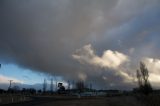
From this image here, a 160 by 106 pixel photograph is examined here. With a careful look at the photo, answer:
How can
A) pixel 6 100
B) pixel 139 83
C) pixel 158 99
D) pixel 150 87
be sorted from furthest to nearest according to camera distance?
1. pixel 139 83
2. pixel 150 87
3. pixel 6 100
4. pixel 158 99

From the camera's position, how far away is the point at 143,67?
373 feet

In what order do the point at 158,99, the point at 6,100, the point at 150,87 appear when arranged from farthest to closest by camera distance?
1. the point at 150,87
2. the point at 6,100
3. the point at 158,99

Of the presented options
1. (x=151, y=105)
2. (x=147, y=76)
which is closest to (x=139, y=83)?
(x=147, y=76)

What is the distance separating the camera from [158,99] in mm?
53594

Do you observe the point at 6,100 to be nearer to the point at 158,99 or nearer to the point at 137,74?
the point at 158,99

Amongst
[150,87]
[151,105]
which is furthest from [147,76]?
[151,105]

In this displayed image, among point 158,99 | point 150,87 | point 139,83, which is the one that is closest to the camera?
point 158,99

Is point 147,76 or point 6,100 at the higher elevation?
point 147,76

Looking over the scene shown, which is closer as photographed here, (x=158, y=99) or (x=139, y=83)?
(x=158, y=99)

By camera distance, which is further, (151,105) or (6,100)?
(6,100)

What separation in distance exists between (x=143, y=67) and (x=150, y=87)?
10309 millimetres

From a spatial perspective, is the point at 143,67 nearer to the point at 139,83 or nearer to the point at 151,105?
the point at 139,83

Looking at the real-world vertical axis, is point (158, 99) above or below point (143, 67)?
below

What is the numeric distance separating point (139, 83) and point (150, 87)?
765 centimetres
